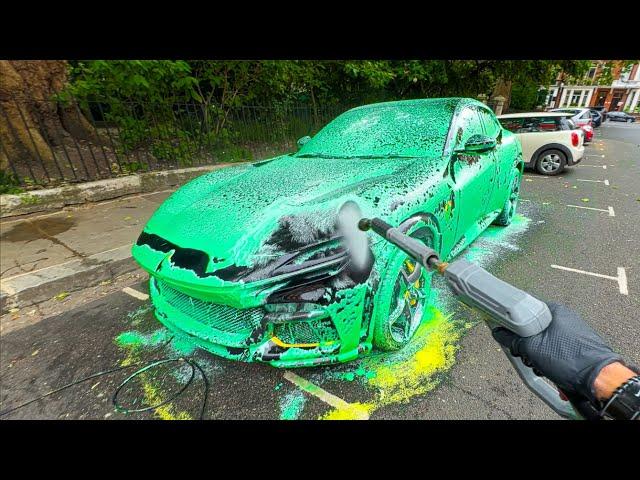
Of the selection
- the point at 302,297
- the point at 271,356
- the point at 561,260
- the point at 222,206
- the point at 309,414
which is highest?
the point at 222,206

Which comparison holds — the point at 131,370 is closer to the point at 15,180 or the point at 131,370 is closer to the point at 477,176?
the point at 477,176

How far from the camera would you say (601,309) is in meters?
2.63

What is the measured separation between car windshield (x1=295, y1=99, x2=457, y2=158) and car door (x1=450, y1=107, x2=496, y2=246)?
0.14m

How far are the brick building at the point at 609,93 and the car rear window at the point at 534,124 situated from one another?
49.0m

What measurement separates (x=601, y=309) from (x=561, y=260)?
3.32ft

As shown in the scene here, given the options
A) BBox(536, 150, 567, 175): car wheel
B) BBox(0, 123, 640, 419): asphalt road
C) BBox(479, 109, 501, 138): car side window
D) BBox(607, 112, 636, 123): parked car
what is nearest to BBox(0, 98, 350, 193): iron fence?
BBox(0, 123, 640, 419): asphalt road

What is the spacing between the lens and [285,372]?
2.11 m

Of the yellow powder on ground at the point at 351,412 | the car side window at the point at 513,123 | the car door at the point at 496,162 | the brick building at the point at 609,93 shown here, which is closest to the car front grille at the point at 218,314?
the yellow powder on ground at the point at 351,412

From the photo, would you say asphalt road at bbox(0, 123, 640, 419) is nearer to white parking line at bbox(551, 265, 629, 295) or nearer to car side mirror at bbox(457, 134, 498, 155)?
white parking line at bbox(551, 265, 629, 295)

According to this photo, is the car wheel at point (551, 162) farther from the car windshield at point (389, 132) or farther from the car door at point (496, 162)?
the car windshield at point (389, 132)

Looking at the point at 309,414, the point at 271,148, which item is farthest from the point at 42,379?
the point at 271,148

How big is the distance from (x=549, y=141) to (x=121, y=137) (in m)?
9.35

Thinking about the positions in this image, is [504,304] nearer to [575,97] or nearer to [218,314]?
[218,314]

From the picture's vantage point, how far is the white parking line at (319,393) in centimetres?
183
